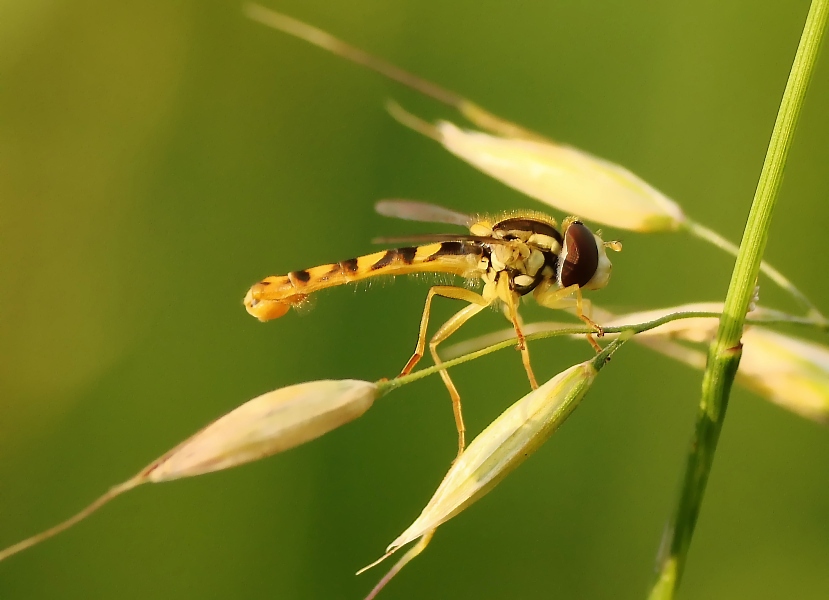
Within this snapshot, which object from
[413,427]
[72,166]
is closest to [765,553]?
[413,427]

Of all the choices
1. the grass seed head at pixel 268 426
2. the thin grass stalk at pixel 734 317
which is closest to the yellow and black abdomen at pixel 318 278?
the grass seed head at pixel 268 426

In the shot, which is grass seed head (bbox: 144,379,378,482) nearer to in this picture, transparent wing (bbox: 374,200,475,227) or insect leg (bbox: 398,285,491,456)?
insect leg (bbox: 398,285,491,456)

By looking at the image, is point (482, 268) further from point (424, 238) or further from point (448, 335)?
point (424, 238)

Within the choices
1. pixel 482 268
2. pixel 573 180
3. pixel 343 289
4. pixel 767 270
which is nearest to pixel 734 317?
pixel 767 270

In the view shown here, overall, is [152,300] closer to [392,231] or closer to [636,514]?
[392,231]

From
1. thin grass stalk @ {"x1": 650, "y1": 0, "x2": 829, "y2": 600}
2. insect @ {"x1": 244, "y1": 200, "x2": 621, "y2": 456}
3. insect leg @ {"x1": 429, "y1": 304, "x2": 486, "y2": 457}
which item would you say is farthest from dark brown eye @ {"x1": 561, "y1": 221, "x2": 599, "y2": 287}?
thin grass stalk @ {"x1": 650, "y1": 0, "x2": 829, "y2": 600}
